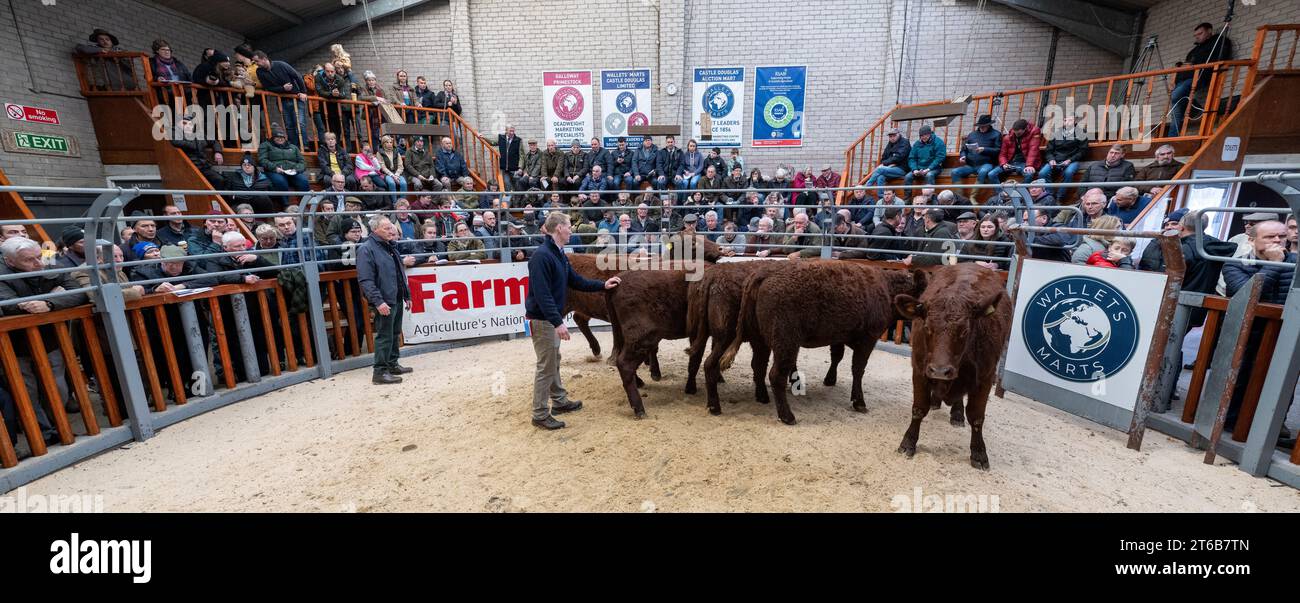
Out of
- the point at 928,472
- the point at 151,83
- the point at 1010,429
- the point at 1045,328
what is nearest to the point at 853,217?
the point at 1045,328

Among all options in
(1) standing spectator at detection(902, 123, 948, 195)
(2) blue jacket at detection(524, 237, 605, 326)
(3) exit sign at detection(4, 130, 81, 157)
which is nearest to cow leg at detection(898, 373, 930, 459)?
(2) blue jacket at detection(524, 237, 605, 326)

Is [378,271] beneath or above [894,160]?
beneath

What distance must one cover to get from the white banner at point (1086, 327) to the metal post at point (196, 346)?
26.1 feet

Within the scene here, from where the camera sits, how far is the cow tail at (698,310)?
4379 mm

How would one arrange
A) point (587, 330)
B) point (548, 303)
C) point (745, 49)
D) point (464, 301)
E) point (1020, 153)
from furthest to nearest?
point (745, 49) < point (1020, 153) < point (464, 301) < point (587, 330) < point (548, 303)

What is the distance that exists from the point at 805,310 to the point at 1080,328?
2469 mm

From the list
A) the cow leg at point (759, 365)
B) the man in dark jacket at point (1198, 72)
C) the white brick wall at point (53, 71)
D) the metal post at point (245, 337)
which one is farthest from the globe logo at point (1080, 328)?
the white brick wall at point (53, 71)

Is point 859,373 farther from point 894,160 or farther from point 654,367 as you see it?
point 894,160

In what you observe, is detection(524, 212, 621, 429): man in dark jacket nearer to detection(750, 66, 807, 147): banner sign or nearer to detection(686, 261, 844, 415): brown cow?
detection(686, 261, 844, 415): brown cow

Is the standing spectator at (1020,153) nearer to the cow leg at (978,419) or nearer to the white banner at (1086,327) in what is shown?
the white banner at (1086,327)

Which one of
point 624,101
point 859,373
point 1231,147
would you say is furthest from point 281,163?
point 1231,147

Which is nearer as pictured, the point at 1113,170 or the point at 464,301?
the point at 464,301

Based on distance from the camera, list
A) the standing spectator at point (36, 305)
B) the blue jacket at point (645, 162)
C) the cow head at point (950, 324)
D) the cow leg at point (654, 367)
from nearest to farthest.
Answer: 1. the cow head at point (950, 324)
2. the standing spectator at point (36, 305)
3. the cow leg at point (654, 367)
4. the blue jacket at point (645, 162)

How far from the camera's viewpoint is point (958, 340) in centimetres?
306
